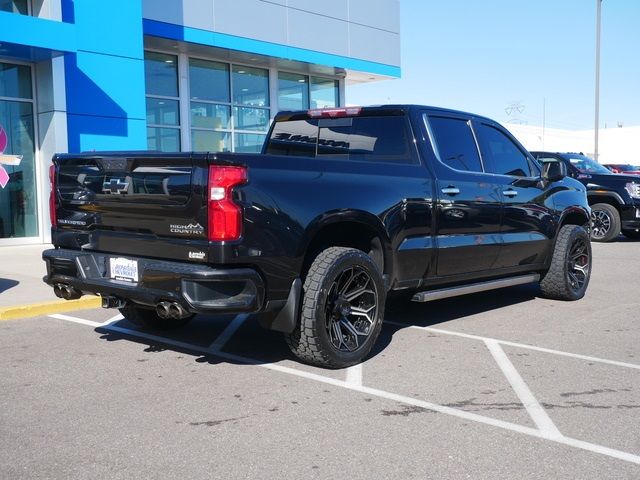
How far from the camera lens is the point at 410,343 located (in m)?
5.93

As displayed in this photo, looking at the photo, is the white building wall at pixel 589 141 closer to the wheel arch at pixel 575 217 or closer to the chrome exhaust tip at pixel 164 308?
the wheel arch at pixel 575 217

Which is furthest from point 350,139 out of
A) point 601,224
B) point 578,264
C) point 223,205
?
point 601,224

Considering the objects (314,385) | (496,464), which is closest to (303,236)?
(314,385)

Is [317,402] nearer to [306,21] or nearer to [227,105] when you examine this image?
[227,105]

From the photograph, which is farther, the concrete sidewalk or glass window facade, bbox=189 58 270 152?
glass window facade, bbox=189 58 270 152

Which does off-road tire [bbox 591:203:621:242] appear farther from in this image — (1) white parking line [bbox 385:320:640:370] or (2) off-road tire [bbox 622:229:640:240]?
(1) white parking line [bbox 385:320:640:370]

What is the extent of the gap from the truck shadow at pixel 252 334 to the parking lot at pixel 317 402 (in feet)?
0.10

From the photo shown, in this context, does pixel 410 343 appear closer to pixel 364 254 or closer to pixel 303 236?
pixel 364 254

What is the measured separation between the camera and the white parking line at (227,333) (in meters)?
5.80

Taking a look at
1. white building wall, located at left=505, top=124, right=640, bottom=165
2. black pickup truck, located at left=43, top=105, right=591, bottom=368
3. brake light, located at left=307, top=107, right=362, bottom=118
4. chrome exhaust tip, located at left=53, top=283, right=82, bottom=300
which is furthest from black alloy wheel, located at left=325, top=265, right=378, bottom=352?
white building wall, located at left=505, top=124, right=640, bottom=165

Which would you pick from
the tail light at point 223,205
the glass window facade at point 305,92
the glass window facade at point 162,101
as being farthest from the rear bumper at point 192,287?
the glass window facade at point 305,92

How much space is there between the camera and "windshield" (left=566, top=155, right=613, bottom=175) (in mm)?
14867

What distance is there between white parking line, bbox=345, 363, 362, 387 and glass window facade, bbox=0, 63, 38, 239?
34.3ft

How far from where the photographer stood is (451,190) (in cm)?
603
